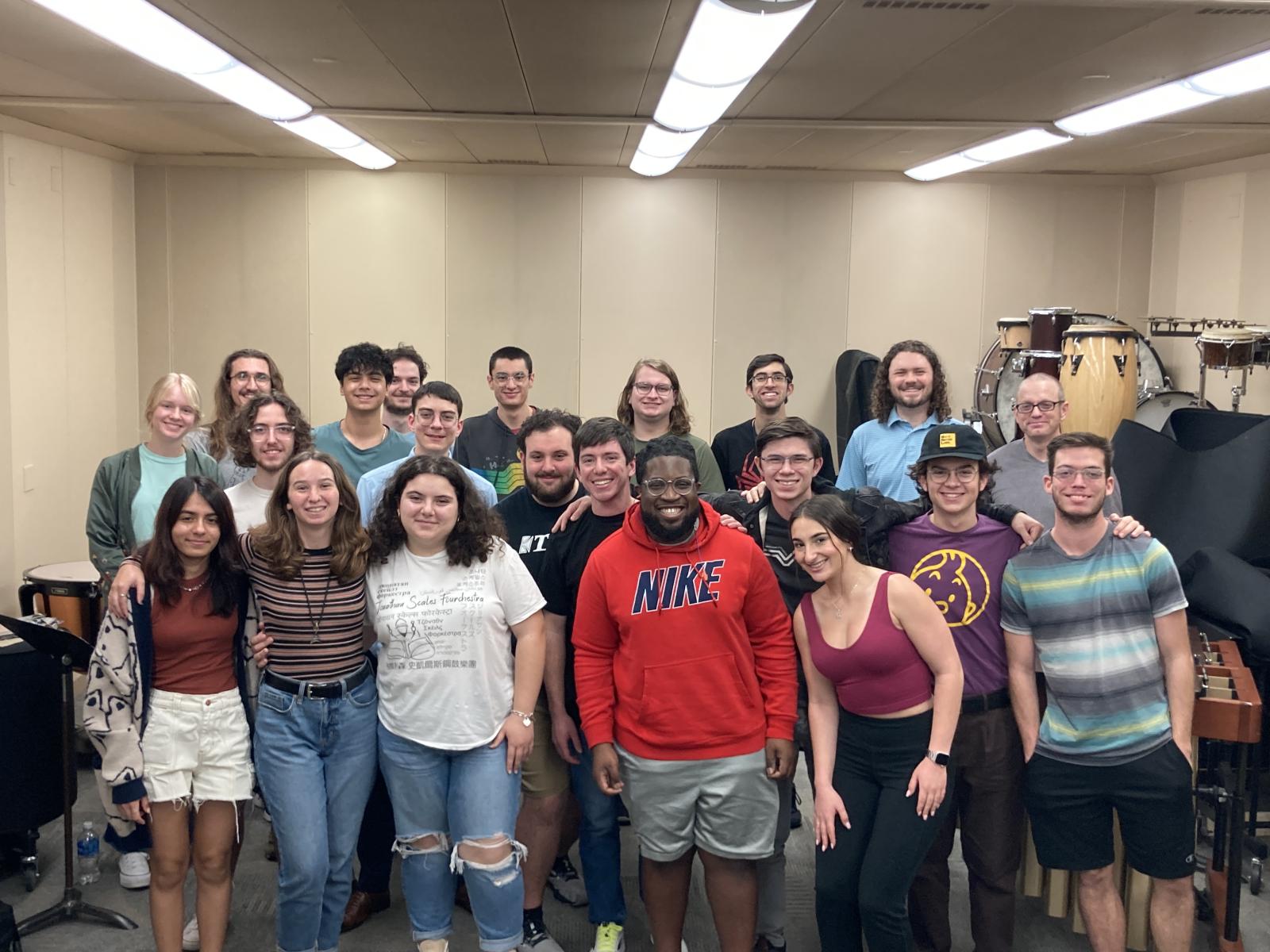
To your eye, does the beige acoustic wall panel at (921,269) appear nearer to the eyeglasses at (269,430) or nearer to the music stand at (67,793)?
the eyeglasses at (269,430)

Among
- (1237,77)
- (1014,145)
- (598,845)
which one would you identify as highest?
(1014,145)

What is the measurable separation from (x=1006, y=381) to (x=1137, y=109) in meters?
2.89

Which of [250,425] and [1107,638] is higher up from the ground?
[250,425]

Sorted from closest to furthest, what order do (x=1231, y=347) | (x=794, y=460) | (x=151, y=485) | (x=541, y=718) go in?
(x=794, y=460), (x=541, y=718), (x=151, y=485), (x=1231, y=347)

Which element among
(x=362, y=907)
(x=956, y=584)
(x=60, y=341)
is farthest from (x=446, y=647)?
(x=60, y=341)

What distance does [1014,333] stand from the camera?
8047mm

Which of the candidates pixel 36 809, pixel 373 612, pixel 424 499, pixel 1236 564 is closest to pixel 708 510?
pixel 424 499

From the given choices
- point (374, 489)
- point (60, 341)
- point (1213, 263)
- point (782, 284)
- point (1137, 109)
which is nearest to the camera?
point (374, 489)

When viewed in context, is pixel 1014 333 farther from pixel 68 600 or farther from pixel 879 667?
pixel 68 600

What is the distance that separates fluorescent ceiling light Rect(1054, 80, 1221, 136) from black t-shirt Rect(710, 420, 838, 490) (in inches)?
97.2

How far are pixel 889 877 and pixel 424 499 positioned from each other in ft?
5.23

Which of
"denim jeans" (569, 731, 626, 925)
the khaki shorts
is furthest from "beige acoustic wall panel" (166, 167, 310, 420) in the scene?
"denim jeans" (569, 731, 626, 925)

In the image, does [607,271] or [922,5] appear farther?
[607,271]

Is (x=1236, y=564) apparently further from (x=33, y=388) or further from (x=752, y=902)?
(x=33, y=388)
